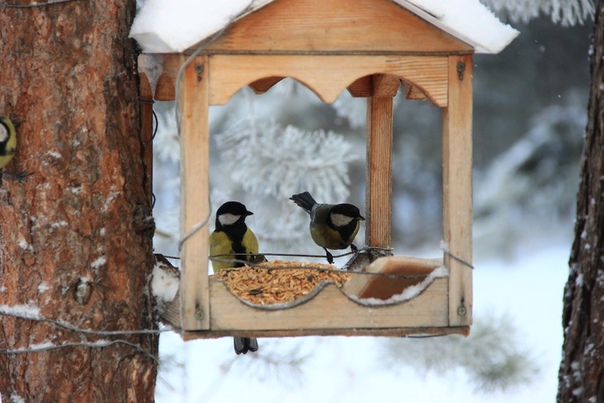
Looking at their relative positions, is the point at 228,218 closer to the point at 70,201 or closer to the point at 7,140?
the point at 70,201

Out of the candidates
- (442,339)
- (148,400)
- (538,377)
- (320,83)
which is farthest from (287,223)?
(320,83)

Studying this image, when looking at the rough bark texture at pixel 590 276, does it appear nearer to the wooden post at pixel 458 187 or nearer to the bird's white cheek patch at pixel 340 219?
the wooden post at pixel 458 187

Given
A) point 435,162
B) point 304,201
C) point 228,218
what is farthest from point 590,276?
point 435,162

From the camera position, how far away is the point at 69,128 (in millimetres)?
2047

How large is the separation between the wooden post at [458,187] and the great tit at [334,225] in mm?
973

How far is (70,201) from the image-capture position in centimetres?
206

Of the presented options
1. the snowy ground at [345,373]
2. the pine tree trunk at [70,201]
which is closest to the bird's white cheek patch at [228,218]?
the pine tree trunk at [70,201]

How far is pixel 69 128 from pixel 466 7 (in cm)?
95

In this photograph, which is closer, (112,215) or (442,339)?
(112,215)

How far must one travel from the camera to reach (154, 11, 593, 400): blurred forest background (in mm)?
3943

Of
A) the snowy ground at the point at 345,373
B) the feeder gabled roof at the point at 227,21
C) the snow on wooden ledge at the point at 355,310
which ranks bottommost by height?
the snowy ground at the point at 345,373

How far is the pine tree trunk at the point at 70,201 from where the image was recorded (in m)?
2.04

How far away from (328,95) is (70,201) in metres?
0.66

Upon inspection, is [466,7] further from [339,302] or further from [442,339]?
[442,339]
